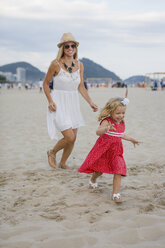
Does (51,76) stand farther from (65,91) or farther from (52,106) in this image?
(52,106)

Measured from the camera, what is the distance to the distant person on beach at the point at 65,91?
407 cm

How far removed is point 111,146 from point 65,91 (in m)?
1.36

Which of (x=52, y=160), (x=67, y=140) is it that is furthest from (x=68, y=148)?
(x=52, y=160)

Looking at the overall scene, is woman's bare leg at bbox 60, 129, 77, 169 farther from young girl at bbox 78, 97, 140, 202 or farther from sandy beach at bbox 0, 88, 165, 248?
young girl at bbox 78, 97, 140, 202

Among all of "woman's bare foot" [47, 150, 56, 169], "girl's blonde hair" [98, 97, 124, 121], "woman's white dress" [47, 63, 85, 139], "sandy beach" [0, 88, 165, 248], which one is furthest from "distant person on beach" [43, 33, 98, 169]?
"girl's blonde hair" [98, 97, 124, 121]

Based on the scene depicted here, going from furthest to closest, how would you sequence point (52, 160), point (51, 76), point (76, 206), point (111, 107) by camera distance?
point (52, 160), point (51, 76), point (111, 107), point (76, 206)

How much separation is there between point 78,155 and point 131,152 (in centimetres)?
106

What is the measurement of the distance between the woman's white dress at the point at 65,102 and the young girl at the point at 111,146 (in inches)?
38.5

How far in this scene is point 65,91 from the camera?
4.21 metres

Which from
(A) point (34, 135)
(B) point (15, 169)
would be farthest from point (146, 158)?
(A) point (34, 135)

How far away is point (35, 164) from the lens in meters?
4.74

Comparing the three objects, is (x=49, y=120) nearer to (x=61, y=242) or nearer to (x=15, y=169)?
(x=15, y=169)

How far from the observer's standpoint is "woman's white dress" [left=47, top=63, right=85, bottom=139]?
4123 millimetres

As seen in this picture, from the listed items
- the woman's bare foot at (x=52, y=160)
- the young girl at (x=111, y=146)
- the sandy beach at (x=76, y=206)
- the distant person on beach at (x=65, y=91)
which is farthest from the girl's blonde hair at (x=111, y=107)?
the woman's bare foot at (x=52, y=160)
